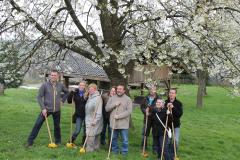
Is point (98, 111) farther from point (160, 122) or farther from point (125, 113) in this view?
point (160, 122)

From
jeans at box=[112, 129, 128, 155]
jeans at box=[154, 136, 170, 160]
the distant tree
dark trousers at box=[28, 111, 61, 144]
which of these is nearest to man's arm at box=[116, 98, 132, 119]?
jeans at box=[112, 129, 128, 155]

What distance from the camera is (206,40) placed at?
11.2 m

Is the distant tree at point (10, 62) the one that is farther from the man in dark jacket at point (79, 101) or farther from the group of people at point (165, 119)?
the group of people at point (165, 119)

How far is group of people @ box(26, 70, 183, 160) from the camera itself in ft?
34.4

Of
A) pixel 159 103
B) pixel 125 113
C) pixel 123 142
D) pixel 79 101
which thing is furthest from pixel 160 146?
pixel 79 101

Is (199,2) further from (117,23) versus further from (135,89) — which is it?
(135,89)

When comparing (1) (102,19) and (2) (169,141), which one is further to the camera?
(1) (102,19)

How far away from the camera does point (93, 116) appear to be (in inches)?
422

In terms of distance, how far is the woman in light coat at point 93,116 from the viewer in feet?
35.0

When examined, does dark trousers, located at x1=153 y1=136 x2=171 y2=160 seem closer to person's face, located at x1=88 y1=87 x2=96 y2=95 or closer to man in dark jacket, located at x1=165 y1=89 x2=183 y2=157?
man in dark jacket, located at x1=165 y1=89 x2=183 y2=157

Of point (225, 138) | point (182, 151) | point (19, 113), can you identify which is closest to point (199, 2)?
point (182, 151)

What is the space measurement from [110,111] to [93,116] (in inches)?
17.2

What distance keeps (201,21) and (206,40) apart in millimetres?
929

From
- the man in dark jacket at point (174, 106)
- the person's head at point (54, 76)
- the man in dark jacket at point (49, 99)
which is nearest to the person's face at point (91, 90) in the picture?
the man in dark jacket at point (49, 99)
